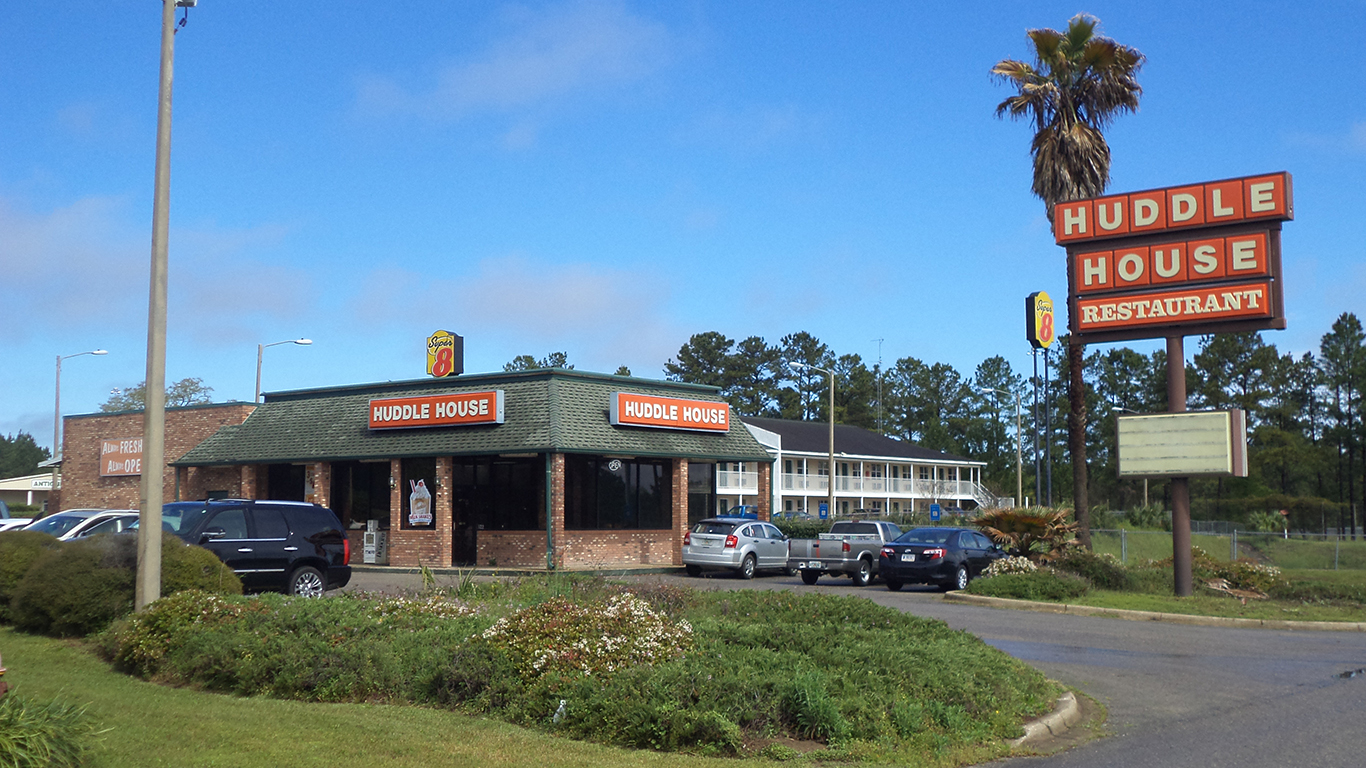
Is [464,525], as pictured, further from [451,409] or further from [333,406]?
[333,406]

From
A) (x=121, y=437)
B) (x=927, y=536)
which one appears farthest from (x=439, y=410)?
(x=121, y=437)

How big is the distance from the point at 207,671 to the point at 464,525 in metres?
22.8

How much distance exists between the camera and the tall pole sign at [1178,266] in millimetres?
21547

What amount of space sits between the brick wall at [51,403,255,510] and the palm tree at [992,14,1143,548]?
2808 centimetres

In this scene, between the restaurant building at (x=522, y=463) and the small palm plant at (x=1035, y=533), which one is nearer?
the small palm plant at (x=1035, y=533)

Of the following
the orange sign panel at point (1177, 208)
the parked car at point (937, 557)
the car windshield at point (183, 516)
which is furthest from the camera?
the parked car at point (937, 557)

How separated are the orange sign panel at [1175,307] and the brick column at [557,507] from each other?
14.5 metres

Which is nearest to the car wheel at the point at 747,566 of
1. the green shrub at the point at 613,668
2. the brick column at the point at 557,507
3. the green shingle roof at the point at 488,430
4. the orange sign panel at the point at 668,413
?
the green shingle roof at the point at 488,430

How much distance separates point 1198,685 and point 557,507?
2088 centimetres

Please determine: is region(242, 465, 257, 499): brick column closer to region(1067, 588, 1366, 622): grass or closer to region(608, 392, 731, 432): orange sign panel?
region(608, 392, 731, 432): orange sign panel

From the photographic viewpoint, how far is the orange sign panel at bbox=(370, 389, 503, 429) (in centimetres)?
3203

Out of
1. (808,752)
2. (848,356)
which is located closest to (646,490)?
(808,752)

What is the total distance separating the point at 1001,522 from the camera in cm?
2575

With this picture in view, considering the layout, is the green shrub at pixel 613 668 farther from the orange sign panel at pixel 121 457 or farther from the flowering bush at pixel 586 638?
the orange sign panel at pixel 121 457
